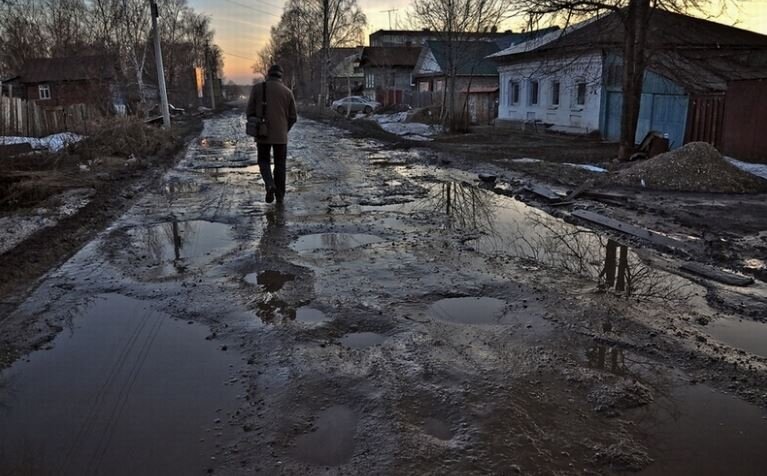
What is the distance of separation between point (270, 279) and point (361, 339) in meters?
1.59

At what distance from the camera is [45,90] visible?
55.2 m

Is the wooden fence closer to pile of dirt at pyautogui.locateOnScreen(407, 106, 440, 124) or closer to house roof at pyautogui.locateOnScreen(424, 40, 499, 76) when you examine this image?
pile of dirt at pyautogui.locateOnScreen(407, 106, 440, 124)

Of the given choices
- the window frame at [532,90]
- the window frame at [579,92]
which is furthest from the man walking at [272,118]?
the window frame at [532,90]

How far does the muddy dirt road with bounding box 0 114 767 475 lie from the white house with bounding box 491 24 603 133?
52.9ft

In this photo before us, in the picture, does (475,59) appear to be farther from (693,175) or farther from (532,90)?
(693,175)

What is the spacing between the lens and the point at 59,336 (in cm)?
417

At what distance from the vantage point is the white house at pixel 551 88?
895 inches

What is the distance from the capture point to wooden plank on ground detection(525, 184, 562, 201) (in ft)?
30.3

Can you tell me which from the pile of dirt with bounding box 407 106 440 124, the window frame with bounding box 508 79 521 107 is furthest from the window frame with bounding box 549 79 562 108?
the pile of dirt with bounding box 407 106 440 124

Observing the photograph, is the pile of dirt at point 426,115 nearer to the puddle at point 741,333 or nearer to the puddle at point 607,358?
the puddle at point 741,333

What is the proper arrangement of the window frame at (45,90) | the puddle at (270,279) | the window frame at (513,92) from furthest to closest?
the window frame at (45,90) → the window frame at (513,92) → the puddle at (270,279)

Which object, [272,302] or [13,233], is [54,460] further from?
[13,233]

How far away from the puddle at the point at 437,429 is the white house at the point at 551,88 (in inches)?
731

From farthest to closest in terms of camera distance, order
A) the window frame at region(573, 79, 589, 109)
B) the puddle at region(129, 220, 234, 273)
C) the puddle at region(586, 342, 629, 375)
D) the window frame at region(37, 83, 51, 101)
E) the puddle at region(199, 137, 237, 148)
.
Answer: the window frame at region(37, 83, 51, 101) → the window frame at region(573, 79, 589, 109) → the puddle at region(199, 137, 237, 148) → the puddle at region(129, 220, 234, 273) → the puddle at region(586, 342, 629, 375)
